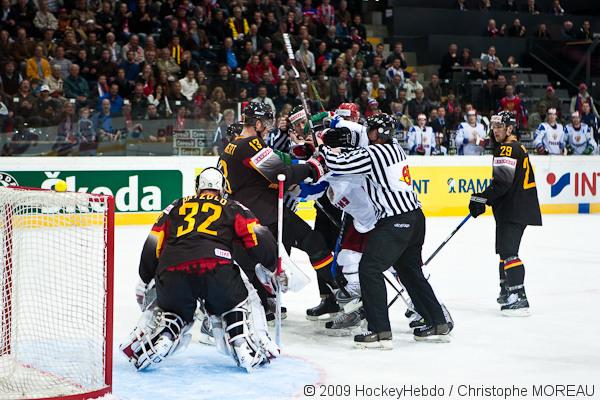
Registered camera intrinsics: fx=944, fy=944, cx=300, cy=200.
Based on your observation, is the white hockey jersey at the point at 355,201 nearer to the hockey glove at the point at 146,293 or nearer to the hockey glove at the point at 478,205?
the hockey glove at the point at 478,205

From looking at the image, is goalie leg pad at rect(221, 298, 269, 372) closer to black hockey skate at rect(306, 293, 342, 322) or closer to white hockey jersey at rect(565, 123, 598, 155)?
black hockey skate at rect(306, 293, 342, 322)

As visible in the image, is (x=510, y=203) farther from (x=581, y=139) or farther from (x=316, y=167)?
(x=581, y=139)

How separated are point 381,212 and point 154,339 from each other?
1.56 metres

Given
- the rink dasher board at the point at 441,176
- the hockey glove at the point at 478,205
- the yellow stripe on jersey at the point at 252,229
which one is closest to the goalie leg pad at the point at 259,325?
the yellow stripe on jersey at the point at 252,229

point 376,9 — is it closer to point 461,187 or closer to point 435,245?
point 461,187

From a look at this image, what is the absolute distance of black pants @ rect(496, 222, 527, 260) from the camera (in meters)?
6.70

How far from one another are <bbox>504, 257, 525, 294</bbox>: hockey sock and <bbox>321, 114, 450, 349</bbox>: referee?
4.13ft

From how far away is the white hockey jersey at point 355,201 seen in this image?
579cm

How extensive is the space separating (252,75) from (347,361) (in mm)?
10371

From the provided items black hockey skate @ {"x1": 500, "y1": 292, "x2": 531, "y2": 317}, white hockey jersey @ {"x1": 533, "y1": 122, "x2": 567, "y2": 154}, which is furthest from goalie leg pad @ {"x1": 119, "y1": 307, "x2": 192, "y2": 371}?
white hockey jersey @ {"x1": 533, "y1": 122, "x2": 567, "y2": 154}

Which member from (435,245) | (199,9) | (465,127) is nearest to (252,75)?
(199,9)

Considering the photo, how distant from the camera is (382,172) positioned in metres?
5.49

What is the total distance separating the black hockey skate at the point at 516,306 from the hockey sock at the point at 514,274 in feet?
0.12

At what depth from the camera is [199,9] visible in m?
16.2
